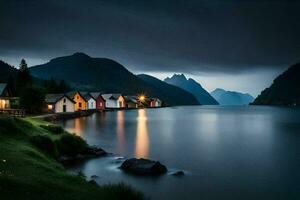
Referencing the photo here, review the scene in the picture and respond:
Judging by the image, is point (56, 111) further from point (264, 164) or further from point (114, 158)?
point (264, 164)

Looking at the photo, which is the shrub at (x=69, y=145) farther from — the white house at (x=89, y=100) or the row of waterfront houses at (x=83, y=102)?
the white house at (x=89, y=100)

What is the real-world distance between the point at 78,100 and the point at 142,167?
10323 cm

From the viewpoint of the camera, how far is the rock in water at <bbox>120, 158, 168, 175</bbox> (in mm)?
28156

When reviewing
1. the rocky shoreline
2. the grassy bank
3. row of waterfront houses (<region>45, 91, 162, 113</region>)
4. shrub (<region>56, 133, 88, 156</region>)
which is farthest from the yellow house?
the grassy bank

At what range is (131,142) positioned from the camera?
51250mm

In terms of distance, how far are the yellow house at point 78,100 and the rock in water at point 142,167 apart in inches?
3800

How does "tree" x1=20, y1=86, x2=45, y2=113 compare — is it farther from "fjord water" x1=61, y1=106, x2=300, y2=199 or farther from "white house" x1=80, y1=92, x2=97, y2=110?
"white house" x1=80, y1=92, x2=97, y2=110

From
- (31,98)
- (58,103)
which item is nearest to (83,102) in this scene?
(58,103)

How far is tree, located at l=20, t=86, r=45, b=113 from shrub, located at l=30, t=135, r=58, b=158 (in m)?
54.3

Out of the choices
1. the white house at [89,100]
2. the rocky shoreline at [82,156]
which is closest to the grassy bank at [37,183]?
the rocky shoreline at [82,156]

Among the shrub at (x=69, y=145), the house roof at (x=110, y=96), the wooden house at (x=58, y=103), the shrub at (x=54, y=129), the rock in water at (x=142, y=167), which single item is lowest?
the rock in water at (x=142, y=167)

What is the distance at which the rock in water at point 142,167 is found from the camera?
2816cm

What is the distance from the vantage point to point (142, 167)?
28.5 m

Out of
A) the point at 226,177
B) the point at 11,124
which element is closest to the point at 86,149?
the point at 11,124
